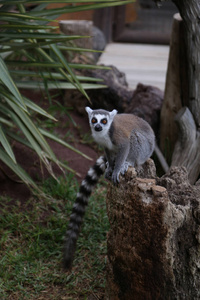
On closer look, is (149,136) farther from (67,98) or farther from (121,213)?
(67,98)

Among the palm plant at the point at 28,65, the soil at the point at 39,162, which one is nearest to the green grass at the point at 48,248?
the soil at the point at 39,162

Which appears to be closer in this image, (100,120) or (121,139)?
(100,120)

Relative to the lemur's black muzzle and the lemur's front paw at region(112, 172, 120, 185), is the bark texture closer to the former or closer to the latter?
the lemur's front paw at region(112, 172, 120, 185)

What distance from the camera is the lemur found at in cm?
323

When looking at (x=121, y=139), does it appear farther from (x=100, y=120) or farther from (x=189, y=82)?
(x=189, y=82)

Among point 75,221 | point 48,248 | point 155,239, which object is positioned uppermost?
point 155,239

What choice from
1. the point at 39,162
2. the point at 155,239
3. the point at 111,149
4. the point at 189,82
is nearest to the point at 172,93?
the point at 189,82

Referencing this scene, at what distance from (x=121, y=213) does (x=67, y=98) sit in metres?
3.62

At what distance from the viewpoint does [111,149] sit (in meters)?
3.41

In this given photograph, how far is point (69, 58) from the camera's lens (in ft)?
20.7

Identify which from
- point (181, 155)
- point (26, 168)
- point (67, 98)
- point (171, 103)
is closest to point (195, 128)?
point (181, 155)

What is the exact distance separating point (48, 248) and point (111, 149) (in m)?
1.17

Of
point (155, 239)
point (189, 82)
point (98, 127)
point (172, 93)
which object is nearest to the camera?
point (155, 239)

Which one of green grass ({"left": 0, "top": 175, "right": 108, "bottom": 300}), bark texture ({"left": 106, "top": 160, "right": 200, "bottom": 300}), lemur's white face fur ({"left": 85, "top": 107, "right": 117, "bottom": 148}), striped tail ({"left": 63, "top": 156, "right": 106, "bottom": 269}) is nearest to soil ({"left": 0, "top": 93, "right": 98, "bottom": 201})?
green grass ({"left": 0, "top": 175, "right": 108, "bottom": 300})
